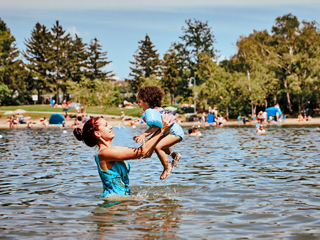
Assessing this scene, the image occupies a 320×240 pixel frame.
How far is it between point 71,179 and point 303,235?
6746 mm

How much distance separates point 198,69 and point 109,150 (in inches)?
2797

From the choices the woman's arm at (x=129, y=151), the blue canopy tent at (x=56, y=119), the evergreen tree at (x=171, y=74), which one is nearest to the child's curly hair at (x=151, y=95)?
the woman's arm at (x=129, y=151)

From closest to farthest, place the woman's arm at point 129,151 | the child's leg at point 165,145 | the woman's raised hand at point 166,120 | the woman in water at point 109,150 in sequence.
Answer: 1. the woman's arm at point 129,151
2. the woman in water at point 109,150
3. the woman's raised hand at point 166,120
4. the child's leg at point 165,145

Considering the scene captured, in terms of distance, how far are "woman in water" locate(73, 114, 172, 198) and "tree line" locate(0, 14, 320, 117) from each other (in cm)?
4785

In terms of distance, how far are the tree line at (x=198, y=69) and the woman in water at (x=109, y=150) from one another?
47848 millimetres

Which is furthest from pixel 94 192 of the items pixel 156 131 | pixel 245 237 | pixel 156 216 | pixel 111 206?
pixel 245 237

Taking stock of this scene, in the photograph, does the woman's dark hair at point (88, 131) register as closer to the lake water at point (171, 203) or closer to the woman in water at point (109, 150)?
the woman in water at point (109, 150)

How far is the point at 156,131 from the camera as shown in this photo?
6.22m

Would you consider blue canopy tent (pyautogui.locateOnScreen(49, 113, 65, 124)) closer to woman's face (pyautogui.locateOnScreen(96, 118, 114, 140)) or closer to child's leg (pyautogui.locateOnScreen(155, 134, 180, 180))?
child's leg (pyautogui.locateOnScreen(155, 134, 180, 180))

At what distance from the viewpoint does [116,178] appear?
271 inches

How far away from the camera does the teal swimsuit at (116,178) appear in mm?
6754

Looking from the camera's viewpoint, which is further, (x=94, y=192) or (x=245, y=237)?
(x=94, y=192)

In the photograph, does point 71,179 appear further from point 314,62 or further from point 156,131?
point 314,62

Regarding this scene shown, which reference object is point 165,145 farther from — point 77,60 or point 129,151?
point 77,60
